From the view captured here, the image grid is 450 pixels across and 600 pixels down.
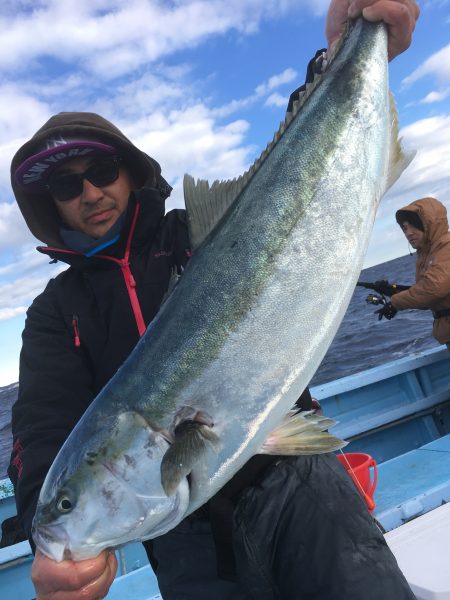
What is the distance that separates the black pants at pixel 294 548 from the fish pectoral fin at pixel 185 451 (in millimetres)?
604

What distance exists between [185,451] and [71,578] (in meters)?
0.64

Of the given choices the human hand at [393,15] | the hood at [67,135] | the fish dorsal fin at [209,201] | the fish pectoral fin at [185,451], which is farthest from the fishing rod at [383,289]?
the fish pectoral fin at [185,451]

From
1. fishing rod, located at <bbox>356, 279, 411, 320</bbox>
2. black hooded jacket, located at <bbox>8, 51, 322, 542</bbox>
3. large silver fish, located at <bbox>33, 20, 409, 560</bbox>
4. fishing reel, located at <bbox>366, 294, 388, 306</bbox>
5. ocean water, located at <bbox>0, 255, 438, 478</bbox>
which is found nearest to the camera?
large silver fish, located at <bbox>33, 20, 409, 560</bbox>

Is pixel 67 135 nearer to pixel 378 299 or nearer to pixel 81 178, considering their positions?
pixel 81 178

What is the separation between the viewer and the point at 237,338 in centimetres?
209

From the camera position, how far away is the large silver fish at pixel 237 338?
197cm

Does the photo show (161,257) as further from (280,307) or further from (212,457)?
(212,457)

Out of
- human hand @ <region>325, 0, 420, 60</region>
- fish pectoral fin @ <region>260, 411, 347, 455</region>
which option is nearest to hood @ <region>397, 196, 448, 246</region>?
human hand @ <region>325, 0, 420, 60</region>

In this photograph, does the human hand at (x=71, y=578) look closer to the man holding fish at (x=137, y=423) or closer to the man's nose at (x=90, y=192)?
the man holding fish at (x=137, y=423)

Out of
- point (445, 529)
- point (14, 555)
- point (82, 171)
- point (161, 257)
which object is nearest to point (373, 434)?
point (445, 529)

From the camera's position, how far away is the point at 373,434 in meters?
7.20

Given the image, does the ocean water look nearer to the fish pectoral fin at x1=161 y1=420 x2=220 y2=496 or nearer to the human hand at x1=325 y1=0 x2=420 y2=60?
the human hand at x1=325 y1=0 x2=420 y2=60

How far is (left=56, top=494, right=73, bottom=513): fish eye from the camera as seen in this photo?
1.97m

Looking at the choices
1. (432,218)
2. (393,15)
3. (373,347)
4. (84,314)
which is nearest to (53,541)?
(84,314)
